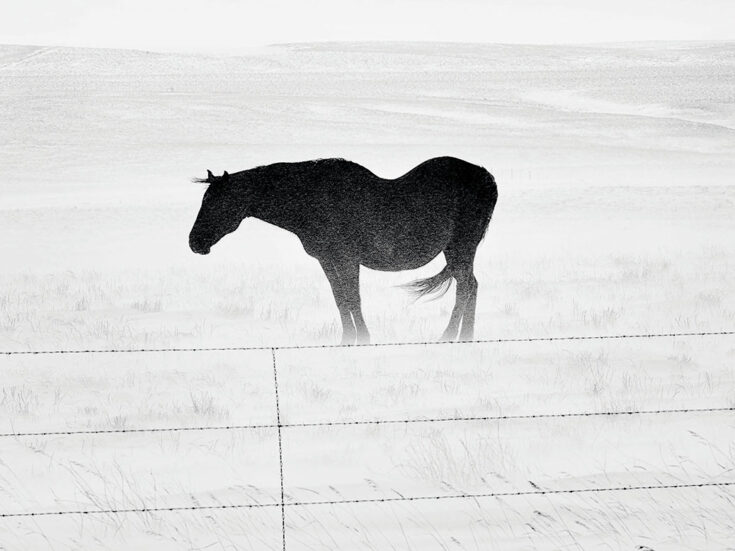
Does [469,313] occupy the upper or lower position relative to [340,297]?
lower

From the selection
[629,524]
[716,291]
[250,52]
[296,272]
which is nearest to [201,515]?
[629,524]

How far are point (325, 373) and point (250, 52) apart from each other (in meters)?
17.7

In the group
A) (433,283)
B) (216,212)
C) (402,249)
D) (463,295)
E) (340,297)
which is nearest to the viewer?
(216,212)

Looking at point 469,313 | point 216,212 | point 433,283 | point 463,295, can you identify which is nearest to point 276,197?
point 216,212

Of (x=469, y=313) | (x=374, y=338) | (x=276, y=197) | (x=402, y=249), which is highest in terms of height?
(x=276, y=197)

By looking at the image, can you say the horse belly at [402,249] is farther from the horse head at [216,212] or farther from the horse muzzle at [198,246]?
the horse muzzle at [198,246]

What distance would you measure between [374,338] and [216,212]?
156 cm

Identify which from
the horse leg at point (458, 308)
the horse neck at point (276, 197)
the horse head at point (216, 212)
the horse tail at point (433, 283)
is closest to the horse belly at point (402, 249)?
the horse tail at point (433, 283)

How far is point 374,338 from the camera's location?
7277 millimetres

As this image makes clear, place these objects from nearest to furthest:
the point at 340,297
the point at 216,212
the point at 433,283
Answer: the point at 216,212, the point at 340,297, the point at 433,283

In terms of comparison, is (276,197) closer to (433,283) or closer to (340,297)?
(340,297)

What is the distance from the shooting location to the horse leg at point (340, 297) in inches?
264

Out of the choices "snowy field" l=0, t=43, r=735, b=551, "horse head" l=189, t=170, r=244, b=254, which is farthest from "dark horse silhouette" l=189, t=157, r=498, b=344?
"snowy field" l=0, t=43, r=735, b=551

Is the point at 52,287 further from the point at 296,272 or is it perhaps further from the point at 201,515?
the point at 201,515
